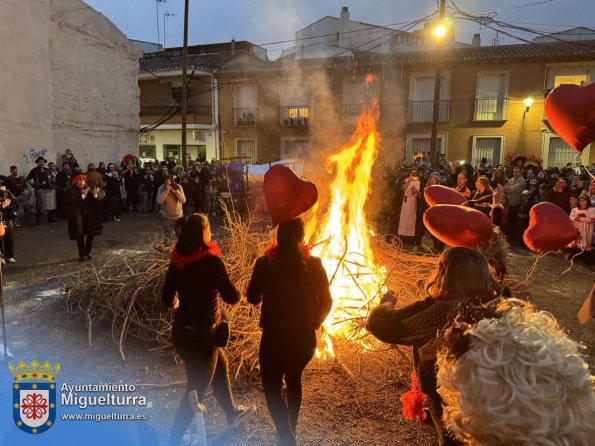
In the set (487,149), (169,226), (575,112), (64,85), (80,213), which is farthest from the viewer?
(487,149)

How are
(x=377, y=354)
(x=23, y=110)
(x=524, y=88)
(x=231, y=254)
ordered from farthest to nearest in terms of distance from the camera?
(x=524, y=88)
(x=23, y=110)
(x=231, y=254)
(x=377, y=354)

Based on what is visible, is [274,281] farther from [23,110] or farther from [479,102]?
[479,102]

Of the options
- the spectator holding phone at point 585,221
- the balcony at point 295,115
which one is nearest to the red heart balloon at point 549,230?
the spectator holding phone at point 585,221

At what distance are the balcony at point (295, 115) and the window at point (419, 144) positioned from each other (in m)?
5.95

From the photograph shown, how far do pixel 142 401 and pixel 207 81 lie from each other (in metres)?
25.9

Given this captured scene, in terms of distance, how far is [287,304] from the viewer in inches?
Answer: 118

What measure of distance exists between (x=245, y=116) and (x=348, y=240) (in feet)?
74.9

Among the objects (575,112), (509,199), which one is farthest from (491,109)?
(575,112)

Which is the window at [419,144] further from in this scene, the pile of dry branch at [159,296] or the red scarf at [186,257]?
the red scarf at [186,257]

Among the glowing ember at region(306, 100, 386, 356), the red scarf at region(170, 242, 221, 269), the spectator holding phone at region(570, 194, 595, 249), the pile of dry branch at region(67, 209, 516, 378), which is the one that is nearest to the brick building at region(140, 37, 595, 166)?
the spectator holding phone at region(570, 194, 595, 249)

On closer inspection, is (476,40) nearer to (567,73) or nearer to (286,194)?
(567,73)

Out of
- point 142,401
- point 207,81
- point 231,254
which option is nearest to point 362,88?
point 207,81

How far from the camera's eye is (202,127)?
90.2 ft

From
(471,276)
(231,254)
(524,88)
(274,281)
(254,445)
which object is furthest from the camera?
(524,88)
